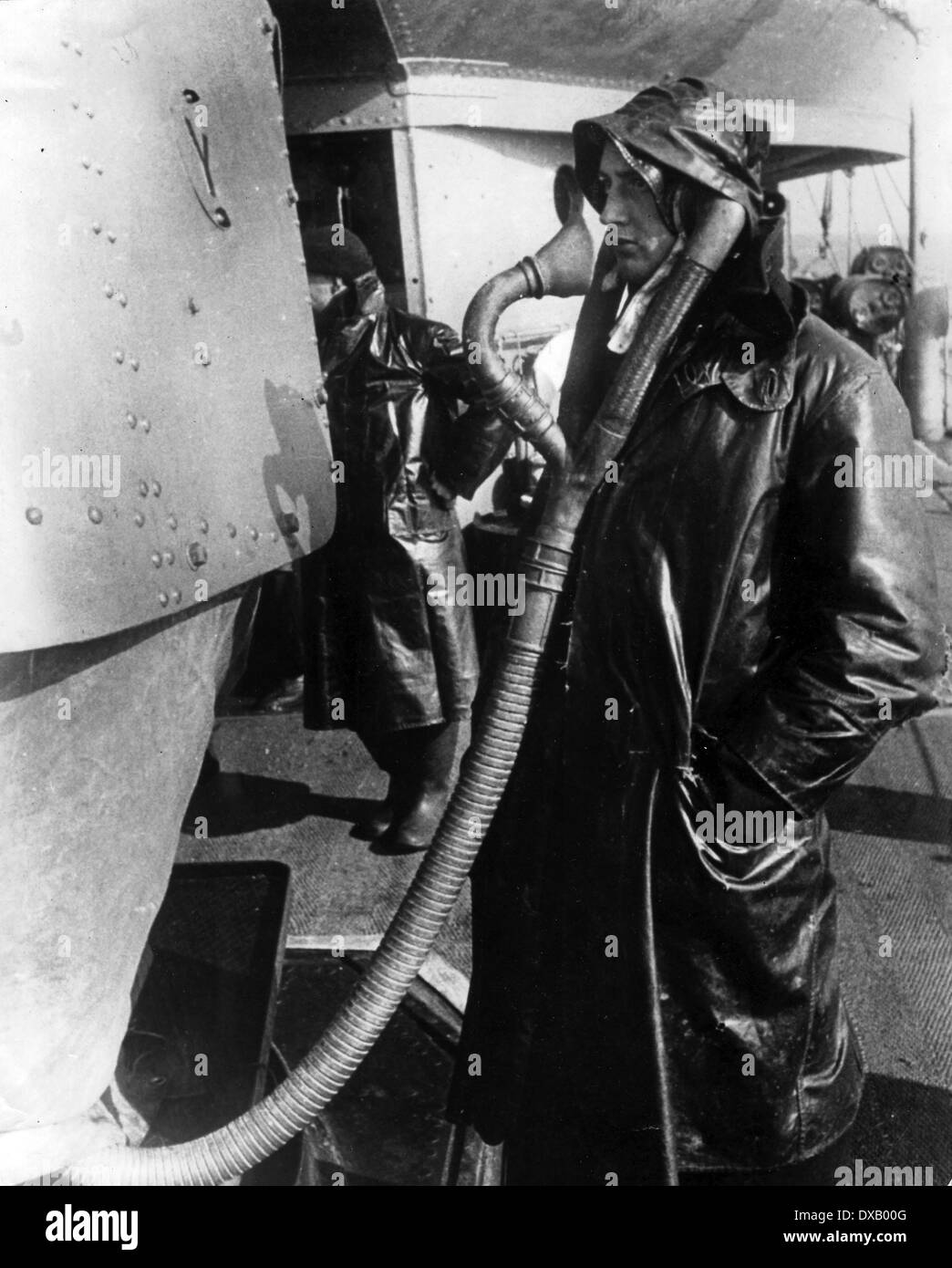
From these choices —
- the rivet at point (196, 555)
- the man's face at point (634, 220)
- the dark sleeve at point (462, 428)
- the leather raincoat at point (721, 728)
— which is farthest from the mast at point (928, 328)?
the rivet at point (196, 555)

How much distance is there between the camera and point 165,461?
1.85 m

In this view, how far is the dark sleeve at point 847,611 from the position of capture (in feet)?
6.24

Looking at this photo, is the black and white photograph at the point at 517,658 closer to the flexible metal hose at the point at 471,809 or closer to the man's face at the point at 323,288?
the flexible metal hose at the point at 471,809

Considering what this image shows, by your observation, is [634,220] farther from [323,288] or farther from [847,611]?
[323,288]

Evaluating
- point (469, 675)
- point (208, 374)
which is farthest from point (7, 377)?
point (469, 675)

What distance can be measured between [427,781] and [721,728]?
2.60m

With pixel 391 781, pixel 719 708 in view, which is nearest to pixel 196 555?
pixel 719 708

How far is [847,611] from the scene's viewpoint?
1.93 metres

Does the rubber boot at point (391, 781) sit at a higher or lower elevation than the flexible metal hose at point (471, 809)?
lower

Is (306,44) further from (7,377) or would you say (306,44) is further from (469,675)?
(7,377)

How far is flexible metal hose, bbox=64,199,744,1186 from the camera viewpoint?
204cm

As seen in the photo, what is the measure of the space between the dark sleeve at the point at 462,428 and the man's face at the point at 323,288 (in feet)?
1.70

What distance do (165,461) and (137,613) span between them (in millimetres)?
256

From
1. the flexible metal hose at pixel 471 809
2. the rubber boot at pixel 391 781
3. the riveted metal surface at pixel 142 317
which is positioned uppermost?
the riveted metal surface at pixel 142 317
